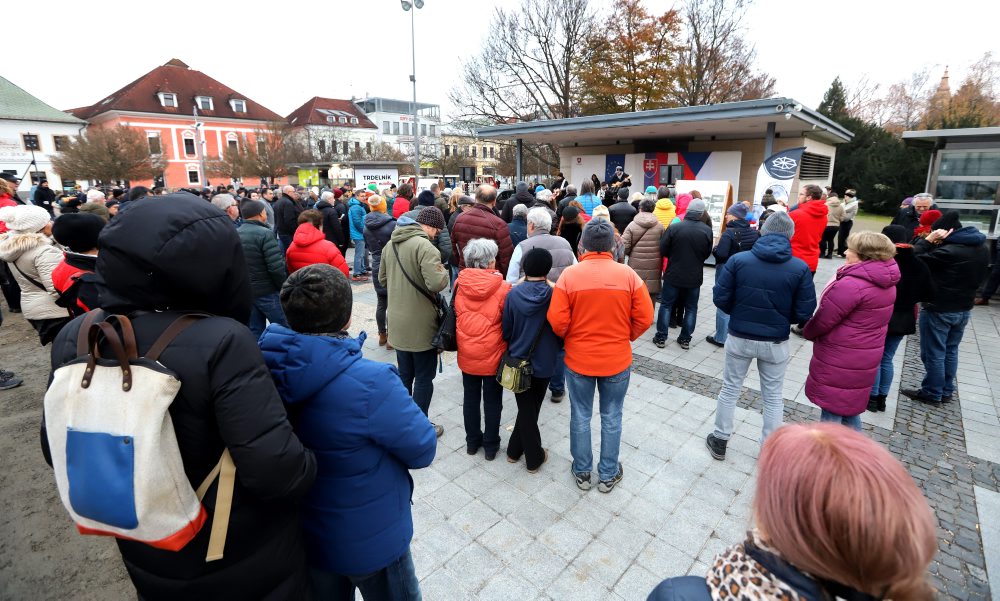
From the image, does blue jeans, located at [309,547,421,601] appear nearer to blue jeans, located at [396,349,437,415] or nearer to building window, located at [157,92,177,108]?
blue jeans, located at [396,349,437,415]

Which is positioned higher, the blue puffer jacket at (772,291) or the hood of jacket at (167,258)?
the hood of jacket at (167,258)

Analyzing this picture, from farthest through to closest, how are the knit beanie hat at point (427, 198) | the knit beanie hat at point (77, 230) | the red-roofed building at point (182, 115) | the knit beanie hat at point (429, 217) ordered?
the red-roofed building at point (182, 115)
the knit beanie hat at point (427, 198)
the knit beanie hat at point (429, 217)
the knit beanie hat at point (77, 230)

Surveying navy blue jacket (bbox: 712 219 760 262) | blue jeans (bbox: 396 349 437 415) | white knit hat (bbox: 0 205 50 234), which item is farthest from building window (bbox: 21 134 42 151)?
navy blue jacket (bbox: 712 219 760 262)

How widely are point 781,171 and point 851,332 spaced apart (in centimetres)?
922

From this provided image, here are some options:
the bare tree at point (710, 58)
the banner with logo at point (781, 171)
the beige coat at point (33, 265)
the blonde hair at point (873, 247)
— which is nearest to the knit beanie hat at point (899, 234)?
the blonde hair at point (873, 247)

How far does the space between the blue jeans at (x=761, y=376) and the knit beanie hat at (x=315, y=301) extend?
3.21 metres

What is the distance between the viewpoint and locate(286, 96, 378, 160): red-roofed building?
52.2 meters

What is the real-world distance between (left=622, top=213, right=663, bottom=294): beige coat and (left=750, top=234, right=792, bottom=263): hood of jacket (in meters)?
2.87

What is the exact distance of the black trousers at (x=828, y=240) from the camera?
11.5m

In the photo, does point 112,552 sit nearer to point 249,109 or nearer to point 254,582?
point 254,582

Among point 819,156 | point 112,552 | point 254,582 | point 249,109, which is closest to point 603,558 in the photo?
point 254,582

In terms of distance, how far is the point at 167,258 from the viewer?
1.30 m

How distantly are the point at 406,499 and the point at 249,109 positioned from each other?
207ft

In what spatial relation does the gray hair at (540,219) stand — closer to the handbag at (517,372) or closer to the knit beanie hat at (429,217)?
the knit beanie hat at (429,217)
